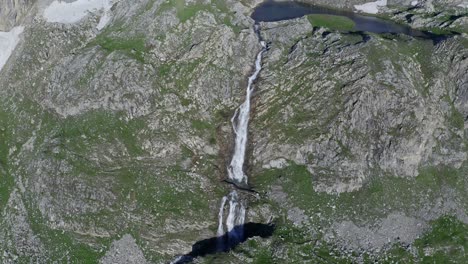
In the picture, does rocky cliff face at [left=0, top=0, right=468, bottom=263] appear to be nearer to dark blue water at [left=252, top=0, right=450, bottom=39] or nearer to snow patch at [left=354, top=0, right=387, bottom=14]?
dark blue water at [left=252, top=0, right=450, bottom=39]

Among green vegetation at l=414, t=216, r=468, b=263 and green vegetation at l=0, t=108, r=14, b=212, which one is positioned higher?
green vegetation at l=0, t=108, r=14, b=212

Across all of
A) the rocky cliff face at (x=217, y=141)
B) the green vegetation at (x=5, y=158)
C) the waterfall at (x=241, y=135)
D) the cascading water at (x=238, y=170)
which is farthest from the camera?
the waterfall at (x=241, y=135)

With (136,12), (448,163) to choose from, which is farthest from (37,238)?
(448,163)

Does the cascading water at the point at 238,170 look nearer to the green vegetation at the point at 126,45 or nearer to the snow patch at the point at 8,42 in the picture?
the green vegetation at the point at 126,45

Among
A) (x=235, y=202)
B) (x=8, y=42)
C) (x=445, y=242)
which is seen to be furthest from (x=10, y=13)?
(x=445, y=242)

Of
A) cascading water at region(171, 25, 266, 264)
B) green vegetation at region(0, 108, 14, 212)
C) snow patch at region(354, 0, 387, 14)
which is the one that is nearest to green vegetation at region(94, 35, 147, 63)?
cascading water at region(171, 25, 266, 264)

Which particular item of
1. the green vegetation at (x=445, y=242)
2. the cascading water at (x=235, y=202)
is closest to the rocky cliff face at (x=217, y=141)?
the green vegetation at (x=445, y=242)
